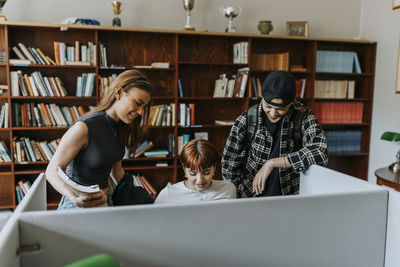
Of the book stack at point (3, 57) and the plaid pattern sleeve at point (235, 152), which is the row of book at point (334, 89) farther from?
the book stack at point (3, 57)

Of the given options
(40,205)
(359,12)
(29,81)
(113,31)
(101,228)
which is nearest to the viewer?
(101,228)

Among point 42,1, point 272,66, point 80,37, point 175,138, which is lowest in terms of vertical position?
point 175,138

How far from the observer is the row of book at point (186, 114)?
3.86 metres

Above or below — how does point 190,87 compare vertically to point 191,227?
above

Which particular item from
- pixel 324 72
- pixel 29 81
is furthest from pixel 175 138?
pixel 324 72

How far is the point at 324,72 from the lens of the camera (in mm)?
4234

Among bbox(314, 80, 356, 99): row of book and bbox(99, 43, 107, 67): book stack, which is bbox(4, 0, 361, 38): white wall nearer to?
bbox(99, 43, 107, 67): book stack

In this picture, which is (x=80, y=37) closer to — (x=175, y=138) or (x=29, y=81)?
(x=29, y=81)

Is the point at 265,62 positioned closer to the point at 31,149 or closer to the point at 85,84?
the point at 85,84

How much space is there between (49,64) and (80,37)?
468 millimetres

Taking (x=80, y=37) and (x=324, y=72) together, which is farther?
(x=324, y=72)

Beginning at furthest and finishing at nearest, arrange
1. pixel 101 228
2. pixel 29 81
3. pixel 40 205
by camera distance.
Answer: pixel 29 81 → pixel 40 205 → pixel 101 228

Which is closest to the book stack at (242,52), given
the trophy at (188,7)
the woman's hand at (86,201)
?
the trophy at (188,7)

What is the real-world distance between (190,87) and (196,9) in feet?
2.90
